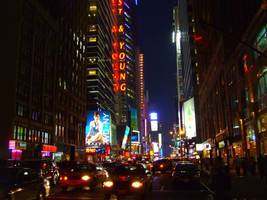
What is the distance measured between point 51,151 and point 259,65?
44.5 metres

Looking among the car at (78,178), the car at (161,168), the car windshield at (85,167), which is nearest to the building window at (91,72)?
the car at (161,168)

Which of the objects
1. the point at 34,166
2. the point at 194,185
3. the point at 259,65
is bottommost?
the point at 194,185

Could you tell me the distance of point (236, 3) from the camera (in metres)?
45.4

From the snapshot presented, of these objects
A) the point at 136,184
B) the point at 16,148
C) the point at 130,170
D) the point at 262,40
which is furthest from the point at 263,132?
the point at 16,148

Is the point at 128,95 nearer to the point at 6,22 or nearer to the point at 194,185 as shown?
the point at 6,22

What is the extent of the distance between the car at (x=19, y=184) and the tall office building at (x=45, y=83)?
36192mm

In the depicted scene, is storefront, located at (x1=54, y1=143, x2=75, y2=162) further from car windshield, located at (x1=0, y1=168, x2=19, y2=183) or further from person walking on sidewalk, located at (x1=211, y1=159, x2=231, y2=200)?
person walking on sidewalk, located at (x1=211, y1=159, x2=231, y2=200)

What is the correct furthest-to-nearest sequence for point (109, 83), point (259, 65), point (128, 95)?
point (128, 95)
point (109, 83)
point (259, 65)

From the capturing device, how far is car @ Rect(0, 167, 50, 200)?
39.8 feet

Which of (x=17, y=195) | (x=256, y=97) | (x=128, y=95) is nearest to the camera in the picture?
(x=17, y=195)

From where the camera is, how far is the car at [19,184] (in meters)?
12.1

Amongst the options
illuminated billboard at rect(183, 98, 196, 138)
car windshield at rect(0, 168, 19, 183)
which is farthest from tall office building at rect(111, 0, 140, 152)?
car windshield at rect(0, 168, 19, 183)

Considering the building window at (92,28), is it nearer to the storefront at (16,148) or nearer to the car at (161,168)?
the storefront at (16,148)

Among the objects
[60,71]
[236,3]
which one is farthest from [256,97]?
[60,71]
